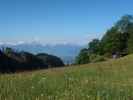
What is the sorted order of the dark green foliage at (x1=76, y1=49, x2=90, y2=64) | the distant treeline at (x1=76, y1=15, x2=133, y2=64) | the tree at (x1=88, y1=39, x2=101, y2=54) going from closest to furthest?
the distant treeline at (x1=76, y1=15, x2=133, y2=64), the dark green foliage at (x1=76, y1=49, x2=90, y2=64), the tree at (x1=88, y1=39, x2=101, y2=54)

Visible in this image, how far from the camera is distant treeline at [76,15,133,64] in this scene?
120 metres

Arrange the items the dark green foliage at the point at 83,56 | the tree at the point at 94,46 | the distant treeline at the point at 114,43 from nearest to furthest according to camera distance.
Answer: the distant treeline at the point at 114,43 → the dark green foliage at the point at 83,56 → the tree at the point at 94,46

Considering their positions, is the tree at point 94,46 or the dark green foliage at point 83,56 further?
the tree at point 94,46

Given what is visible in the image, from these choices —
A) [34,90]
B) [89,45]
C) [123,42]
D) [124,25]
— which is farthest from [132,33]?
[34,90]

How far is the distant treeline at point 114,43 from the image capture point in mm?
120438

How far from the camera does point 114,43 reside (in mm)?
122750

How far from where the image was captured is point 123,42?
123 metres

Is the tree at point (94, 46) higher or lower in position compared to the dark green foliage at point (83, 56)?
higher

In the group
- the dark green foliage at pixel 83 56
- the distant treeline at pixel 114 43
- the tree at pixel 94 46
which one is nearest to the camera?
the distant treeline at pixel 114 43

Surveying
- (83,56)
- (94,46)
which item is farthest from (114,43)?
(94,46)

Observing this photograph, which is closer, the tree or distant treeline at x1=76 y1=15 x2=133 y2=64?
distant treeline at x1=76 y1=15 x2=133 y2=64

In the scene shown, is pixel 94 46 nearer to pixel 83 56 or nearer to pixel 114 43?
pixel 83 56

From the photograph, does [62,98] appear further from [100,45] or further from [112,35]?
[100,45]

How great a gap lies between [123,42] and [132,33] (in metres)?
6.26
